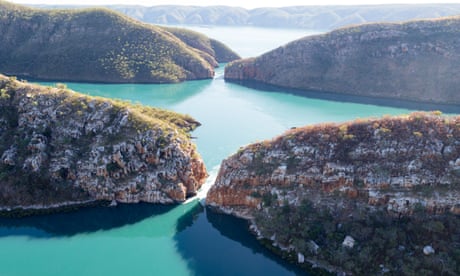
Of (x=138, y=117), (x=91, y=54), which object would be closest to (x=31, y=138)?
(x=138, y=117)

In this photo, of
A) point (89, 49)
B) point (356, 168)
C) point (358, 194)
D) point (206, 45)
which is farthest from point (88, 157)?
point (206, 45)

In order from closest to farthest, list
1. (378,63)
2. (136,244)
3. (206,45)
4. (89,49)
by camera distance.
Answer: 1. (136,244)
2. (378,63)
3. (89,49)
4. (206,45)

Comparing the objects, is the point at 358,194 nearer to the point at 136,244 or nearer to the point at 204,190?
the point at 204,190

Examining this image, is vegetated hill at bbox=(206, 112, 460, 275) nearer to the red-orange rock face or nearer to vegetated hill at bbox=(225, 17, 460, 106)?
the red-orange rock face

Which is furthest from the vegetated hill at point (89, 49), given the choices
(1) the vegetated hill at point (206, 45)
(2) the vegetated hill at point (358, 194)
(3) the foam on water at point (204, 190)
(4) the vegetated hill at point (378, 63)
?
(2) the vegetated hill at point (358, 194)

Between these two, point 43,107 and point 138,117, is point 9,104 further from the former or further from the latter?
point 138,117

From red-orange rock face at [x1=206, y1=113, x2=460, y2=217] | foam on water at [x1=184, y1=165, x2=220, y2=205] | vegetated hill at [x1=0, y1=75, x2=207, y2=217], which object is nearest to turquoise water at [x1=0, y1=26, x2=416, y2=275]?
foam on water at [x1=184, y1=165, x2=220, y2=205]

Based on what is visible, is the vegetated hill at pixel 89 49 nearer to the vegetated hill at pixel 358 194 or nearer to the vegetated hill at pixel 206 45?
the vegetated hill at pixel 206 45
